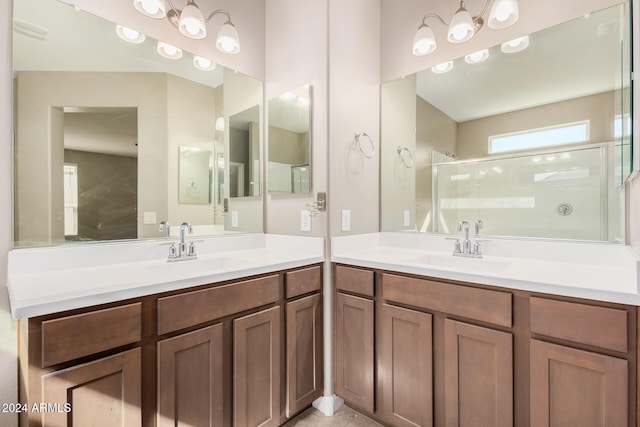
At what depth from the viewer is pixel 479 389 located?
1.20m

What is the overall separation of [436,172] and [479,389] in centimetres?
125

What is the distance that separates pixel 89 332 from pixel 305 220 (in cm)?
119

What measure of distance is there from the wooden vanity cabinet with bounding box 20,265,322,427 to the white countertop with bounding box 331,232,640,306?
0.48 meters

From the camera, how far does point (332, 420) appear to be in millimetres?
1660

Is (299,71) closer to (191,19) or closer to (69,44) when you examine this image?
(191,19)

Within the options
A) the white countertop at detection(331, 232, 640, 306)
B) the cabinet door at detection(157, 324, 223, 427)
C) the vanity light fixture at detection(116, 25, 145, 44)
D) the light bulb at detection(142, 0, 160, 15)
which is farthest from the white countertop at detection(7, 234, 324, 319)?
the light bulb at detection(142, 0, 160, 15)

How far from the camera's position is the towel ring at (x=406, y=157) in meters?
2.06

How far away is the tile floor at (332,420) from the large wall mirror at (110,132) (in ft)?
3.92

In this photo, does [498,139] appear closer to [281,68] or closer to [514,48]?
[514,48]

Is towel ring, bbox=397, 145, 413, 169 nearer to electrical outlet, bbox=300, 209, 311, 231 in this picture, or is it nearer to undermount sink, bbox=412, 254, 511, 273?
undermount sink, bbox=412, 254, 511, 273

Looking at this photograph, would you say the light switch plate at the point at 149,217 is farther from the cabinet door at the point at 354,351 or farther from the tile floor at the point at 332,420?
the tile floor at the point at 332,420

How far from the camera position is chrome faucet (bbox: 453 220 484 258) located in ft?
5.33

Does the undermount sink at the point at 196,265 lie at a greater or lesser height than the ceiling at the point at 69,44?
lesser

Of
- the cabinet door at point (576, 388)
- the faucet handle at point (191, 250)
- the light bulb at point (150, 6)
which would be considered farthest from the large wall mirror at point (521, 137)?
the light bulb at point (150, 6)
